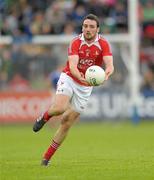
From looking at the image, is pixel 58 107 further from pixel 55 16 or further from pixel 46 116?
pixel 55 16

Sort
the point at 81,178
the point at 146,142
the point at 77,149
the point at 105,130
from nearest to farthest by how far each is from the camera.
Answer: the point at 81,178, the point at 77,149, the point at 146,142, the point at 105,130

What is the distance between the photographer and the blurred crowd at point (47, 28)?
29.1m

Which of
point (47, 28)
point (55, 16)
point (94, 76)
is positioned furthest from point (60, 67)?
point (94, 76)

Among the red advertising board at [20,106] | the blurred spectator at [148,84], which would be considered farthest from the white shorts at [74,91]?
the blurred spectator at [148,84]

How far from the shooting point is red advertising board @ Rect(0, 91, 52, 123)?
1094 inches

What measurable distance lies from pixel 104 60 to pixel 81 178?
305cm

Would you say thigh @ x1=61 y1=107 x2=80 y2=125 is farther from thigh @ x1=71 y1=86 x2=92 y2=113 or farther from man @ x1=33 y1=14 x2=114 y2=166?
thigh @ x1=71 y1=86 x2=92 y2=113

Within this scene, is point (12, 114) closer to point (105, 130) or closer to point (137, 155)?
point (105, 130)

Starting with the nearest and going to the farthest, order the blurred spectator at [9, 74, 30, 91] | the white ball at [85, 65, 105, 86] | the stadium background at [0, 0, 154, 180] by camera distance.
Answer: the white ball at [85, 65, 105, 86], the stadium background at [0, 0, 154, 180], the blurred spectator at [9, 74, 30, 91]

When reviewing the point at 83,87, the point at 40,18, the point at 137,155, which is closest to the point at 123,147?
the point at 137,155

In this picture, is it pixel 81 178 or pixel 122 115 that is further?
pixel 122 115

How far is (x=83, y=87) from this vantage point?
45.2 feet

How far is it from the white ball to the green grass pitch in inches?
56.4

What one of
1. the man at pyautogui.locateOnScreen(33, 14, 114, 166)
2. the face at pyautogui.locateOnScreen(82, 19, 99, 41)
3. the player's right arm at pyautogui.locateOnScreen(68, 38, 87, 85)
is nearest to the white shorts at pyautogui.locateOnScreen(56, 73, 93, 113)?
the man at pyautogui.locateOnScreen(33, 14, 114, 166)
